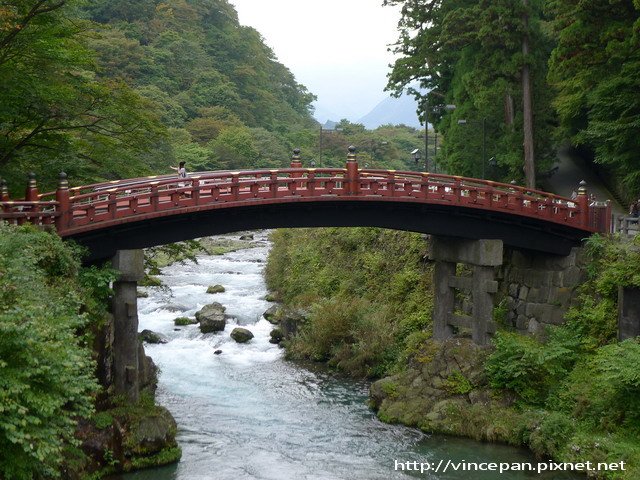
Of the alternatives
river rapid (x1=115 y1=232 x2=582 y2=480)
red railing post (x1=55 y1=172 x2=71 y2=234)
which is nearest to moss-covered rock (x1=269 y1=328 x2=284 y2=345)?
river rapid (x1=115 y1=232 x2=582 y2=480)

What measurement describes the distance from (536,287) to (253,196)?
12.7 metres

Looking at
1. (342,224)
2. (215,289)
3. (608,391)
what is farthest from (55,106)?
(215,289)

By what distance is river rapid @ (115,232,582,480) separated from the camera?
23.4 m

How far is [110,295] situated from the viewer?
25531mm

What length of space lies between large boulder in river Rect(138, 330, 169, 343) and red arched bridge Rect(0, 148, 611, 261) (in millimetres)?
12318

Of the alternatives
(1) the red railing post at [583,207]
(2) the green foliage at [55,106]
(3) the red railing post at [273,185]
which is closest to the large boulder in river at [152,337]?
(2) the green foliage at [55,106]

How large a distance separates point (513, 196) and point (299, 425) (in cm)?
1153

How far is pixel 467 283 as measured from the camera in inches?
1259

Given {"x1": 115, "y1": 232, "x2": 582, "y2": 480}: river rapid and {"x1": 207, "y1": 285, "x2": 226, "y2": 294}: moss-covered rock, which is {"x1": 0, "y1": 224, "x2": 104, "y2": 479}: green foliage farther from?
{"x1": 207, "y1": 285, "x2": 226, "y2": 294}: moss-covered rock

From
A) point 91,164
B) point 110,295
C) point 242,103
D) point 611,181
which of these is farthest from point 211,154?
point 110,295

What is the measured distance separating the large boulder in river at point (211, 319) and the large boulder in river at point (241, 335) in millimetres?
1189

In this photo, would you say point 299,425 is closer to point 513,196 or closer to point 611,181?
point 513,196

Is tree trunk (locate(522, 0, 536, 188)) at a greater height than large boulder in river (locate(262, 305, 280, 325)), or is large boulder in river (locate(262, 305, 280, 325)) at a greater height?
tree trunk (locate(522, 0, 536, 188))

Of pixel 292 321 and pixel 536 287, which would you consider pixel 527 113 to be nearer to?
pixel 536 287
